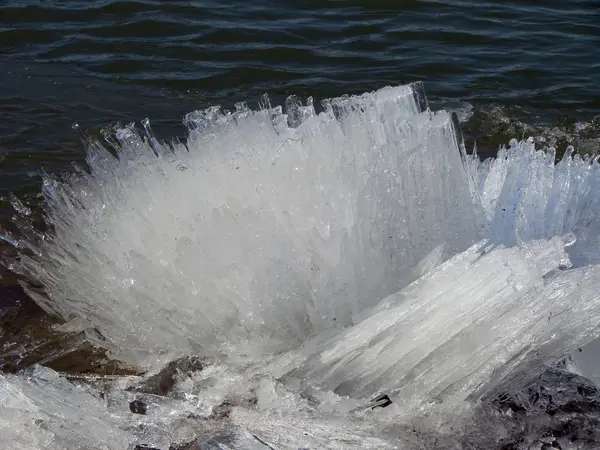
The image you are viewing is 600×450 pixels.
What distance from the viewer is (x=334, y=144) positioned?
300 cm

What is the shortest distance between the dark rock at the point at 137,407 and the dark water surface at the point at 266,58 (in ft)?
8.72

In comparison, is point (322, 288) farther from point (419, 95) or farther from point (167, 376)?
point (419, 95)

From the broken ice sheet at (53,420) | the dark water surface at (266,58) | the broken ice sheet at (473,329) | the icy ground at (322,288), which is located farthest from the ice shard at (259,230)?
the dark water surface at (266,58)

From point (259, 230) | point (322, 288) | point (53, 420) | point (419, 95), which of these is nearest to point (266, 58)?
point (419, 95)

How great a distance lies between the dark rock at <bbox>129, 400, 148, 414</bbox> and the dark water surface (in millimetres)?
2657

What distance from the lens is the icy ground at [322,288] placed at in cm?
240

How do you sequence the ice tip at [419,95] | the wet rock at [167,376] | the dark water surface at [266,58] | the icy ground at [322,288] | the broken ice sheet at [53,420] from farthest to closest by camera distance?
the dark water surface at [266,58], the ice tip at [419,95], the wet rock at [167,376], the icy ground at [322,288], the broken ice sheet at [53,420]

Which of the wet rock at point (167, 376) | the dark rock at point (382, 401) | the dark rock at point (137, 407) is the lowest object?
the dark rock at point (382, 401)

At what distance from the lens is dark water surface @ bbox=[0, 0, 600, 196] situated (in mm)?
5867

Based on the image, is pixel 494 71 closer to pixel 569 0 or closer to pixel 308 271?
pixel 569 0

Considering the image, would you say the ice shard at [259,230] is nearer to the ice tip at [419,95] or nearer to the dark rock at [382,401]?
the ice tip at [419,95]

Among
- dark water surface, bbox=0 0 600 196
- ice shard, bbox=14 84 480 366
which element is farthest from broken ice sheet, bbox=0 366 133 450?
dark water surface, bbox=0 0 600 196

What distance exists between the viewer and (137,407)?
248 cm

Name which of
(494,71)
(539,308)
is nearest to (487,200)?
(539,308)
